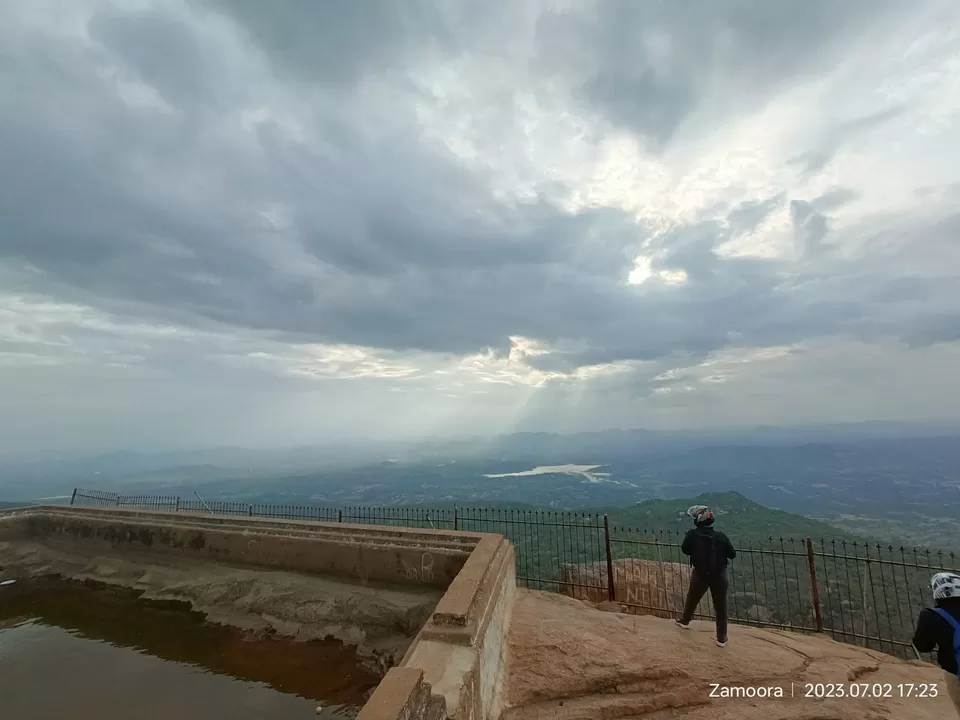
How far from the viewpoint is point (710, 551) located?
670 cm

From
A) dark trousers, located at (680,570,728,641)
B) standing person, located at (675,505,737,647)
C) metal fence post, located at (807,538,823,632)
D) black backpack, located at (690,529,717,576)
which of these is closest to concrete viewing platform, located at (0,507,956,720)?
dark trousers, located at (680,570,728,641)

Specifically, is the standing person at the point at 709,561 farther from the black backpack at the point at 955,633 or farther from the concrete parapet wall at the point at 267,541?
the concrete parapet wall at the point at 267,541

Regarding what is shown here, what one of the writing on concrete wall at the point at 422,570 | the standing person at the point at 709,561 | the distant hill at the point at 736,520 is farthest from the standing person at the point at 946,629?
the distant hill at the point at 736,520

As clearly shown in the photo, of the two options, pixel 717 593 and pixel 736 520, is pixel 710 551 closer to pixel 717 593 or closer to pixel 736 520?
pixel 717 593

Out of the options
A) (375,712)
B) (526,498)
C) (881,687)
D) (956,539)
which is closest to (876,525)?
(956,539)

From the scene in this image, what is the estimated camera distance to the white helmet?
4.04 m

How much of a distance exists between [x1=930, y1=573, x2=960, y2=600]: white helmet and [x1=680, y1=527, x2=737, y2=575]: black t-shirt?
2.59 metres

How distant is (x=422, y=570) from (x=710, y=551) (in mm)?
4718

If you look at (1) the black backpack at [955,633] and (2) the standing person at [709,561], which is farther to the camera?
(2) the standing person at [709,561]

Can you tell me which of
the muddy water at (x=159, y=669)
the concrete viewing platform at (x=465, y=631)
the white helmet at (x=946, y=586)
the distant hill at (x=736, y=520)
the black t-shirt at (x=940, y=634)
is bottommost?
the distant hill at (x=736, y=520)

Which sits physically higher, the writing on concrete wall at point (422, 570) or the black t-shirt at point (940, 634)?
the black t-shirt at point (940, 634)

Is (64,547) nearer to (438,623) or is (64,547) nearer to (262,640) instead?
(262,640)

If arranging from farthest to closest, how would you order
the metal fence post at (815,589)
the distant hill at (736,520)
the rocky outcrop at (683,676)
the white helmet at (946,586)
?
the distant hill at (736,520)
the metal fence post at (815,589)
the rocky outcrop at (683,676)
the white helmet at (946,586)

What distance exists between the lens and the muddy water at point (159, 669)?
5.66m
